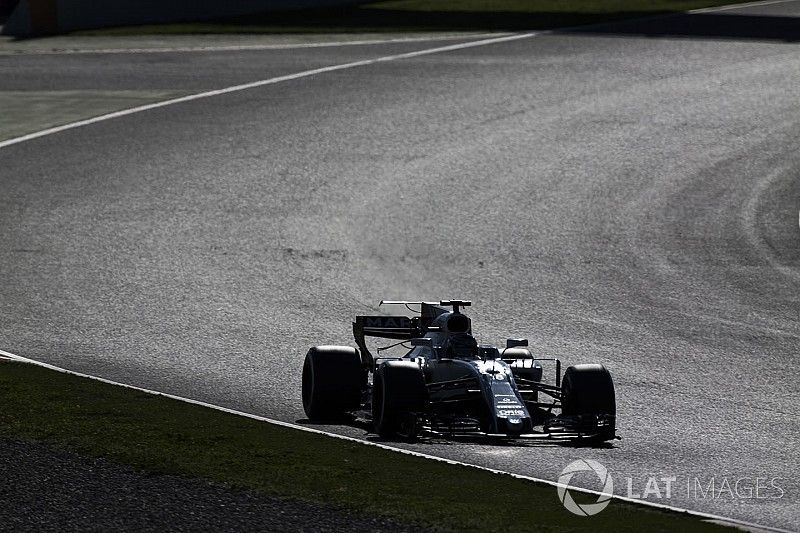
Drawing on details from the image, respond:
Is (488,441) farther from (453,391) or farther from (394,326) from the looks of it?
(394,326)

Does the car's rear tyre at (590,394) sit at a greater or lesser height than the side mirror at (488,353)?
lesser

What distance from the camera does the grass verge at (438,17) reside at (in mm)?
47844

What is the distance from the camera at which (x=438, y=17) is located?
1961 inches

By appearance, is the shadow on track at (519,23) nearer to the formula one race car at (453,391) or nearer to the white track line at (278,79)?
the white track line at (278,79)

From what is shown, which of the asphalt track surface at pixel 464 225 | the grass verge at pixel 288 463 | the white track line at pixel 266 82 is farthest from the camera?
the white track line at pixel 266 82

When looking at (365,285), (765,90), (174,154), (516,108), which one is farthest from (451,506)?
(765,90)

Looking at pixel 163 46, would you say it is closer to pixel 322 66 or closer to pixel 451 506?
pixel 322 66

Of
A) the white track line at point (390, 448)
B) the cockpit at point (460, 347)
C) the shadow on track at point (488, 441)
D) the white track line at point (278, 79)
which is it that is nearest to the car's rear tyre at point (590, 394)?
the shadow on track at point (488, 441)

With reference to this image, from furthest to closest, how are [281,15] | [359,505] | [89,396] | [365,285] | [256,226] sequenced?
[281,15] → [256,226] → [365,285] → [89,396] → [359,505]

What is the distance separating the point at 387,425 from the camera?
14.8 m

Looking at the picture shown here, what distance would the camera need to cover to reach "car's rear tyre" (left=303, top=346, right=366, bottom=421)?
52.4ft

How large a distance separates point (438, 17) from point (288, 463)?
38.1m

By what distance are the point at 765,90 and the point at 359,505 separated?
2923 cm

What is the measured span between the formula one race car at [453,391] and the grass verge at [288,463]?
0.58 metres
